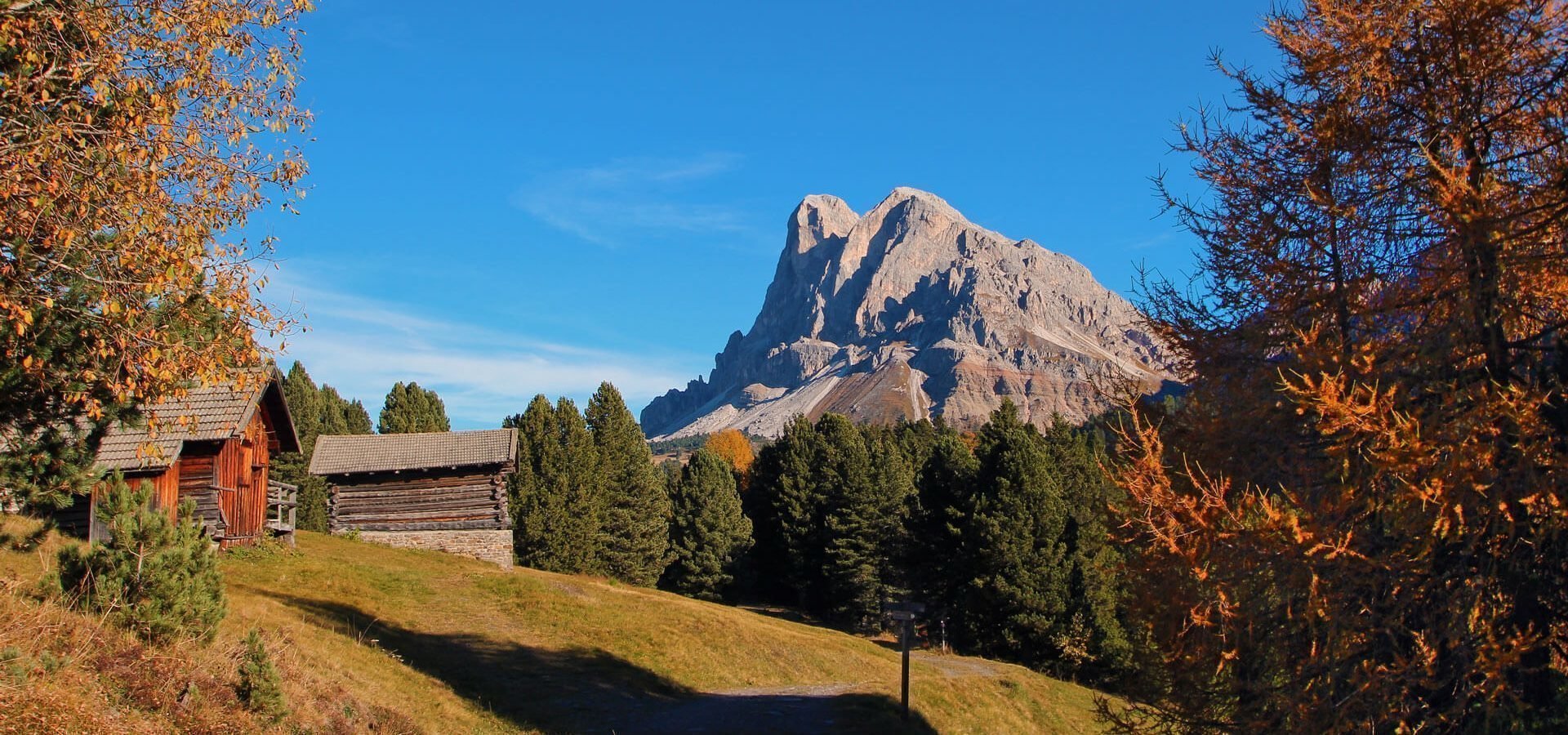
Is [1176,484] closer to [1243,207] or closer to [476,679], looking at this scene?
[1243,207]

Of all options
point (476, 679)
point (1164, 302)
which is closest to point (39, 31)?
point (1164, 302)

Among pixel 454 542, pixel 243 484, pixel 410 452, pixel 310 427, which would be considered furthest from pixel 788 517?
pixel 243 484

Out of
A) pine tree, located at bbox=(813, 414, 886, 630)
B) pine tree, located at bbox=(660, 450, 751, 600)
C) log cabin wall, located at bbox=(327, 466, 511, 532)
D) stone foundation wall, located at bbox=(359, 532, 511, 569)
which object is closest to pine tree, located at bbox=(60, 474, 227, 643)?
stone foundation wall, located at bbox=(359, 532, 511, 569)

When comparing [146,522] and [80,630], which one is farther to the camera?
[146,522]

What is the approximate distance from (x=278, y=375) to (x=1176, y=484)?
28373 mm

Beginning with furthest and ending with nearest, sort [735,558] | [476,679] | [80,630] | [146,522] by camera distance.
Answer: [735,558], [476,679], [146,522], [80,630]

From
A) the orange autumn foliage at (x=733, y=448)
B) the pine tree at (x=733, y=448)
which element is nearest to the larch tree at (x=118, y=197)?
the pine tree at (x=733, y=448)

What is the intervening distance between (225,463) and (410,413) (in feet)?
141

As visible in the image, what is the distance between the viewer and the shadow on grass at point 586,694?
61.1 feet

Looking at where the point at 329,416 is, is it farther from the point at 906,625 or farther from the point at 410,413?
the point at 906,625

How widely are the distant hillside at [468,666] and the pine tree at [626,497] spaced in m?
20.2

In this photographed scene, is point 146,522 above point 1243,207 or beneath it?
beneath

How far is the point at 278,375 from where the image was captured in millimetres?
30438

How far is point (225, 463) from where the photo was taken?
2750 cm
